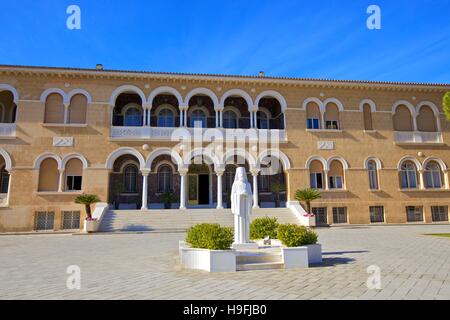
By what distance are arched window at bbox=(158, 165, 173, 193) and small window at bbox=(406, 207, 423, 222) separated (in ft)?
56.4

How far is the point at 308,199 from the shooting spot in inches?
778

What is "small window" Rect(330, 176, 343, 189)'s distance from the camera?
73.3 ft

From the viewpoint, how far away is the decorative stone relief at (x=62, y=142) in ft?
65.4

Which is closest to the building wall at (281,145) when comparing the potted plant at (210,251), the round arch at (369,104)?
the round arch at (369,104)

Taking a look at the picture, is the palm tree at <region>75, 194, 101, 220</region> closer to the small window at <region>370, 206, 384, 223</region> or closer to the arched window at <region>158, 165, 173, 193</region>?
the arched window at <region>158, 165, 173, 193</region>

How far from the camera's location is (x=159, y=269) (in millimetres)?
7555

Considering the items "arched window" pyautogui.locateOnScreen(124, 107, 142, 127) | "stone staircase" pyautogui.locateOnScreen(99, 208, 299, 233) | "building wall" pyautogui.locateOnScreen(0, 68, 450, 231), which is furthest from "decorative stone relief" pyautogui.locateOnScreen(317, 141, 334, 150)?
"arched window" pyautogui.locateOnScreen(124, 107, 142, 127)

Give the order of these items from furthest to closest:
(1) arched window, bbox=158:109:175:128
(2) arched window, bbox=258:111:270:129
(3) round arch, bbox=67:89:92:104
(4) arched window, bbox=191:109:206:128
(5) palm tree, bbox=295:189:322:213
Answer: (2) arched window, bbox=258:111:270:129
(4) arched window, bbox=191:109:206:128
(1) arched window, bbox=158:109:175:128
(3) round arch, bbox=67:89:92:104
(5) palm tree, bbox=295:189:322:213

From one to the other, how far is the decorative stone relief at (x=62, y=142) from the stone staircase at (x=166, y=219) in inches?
206
